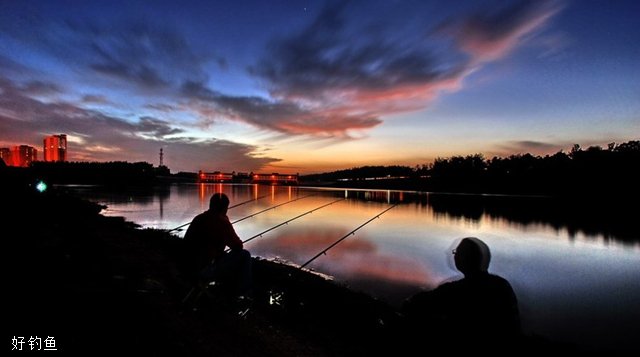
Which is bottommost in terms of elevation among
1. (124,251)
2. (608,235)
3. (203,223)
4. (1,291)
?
(608,235)

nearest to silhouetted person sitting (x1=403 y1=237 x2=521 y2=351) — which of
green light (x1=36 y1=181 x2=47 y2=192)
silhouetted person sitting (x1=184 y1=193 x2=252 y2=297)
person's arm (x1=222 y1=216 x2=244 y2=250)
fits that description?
person's arm (x1=222 y1=216 x2=244 y2=250)

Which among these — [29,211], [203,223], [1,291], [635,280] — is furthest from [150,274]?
[635,280]

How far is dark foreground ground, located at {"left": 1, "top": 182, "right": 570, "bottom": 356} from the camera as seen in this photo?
466 centimetres

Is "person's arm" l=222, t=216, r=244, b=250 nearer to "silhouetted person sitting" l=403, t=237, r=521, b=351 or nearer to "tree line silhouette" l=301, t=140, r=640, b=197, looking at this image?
"silhouetted person sitting" l=403, t=237, r=521, b=351

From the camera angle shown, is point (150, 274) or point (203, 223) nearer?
point (203, 223)

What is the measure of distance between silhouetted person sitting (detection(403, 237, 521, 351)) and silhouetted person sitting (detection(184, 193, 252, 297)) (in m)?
3.88

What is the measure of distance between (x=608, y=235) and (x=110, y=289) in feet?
151

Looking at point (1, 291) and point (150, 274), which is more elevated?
point (1, 291)

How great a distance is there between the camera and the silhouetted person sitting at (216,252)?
604 cm

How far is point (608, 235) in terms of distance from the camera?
36.6 meters

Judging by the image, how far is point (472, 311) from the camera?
3041 mm

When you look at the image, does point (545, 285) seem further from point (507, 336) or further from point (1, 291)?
point (1, 291)

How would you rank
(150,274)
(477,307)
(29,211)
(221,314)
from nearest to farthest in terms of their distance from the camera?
(477,307)
(221,314)
(150,274)
(29,211)

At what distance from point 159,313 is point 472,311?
525 cm
